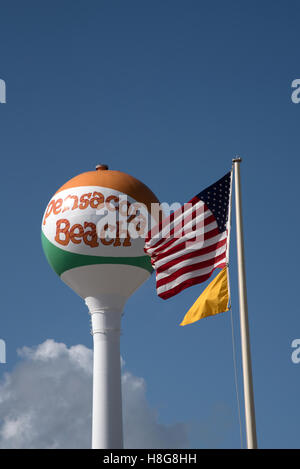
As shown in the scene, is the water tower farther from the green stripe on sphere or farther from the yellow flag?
the yellow flag

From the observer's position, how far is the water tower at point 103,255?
93.6ft

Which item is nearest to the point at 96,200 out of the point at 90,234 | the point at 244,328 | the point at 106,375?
the point at 90,234

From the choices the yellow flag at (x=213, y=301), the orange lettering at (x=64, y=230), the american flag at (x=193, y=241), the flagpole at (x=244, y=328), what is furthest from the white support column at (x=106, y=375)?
the flagpole at (x=244, y=328)

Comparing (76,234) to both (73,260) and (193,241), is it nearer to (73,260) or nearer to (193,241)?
(73,260)

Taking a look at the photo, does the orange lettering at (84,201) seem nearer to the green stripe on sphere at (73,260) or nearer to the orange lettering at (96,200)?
the orange lettering at (96,200)

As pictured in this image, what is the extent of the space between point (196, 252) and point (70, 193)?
1073 cm

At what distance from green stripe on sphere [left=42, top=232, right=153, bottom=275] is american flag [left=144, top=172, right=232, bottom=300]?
8236 millimetres

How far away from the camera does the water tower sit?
28.5 meters

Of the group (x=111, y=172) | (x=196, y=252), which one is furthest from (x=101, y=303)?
(x=196, y=252)

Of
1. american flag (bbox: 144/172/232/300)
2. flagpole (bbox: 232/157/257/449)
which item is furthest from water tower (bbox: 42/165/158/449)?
flagpole (bbox: 232/157/257/449)

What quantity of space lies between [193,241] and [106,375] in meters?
11.2
